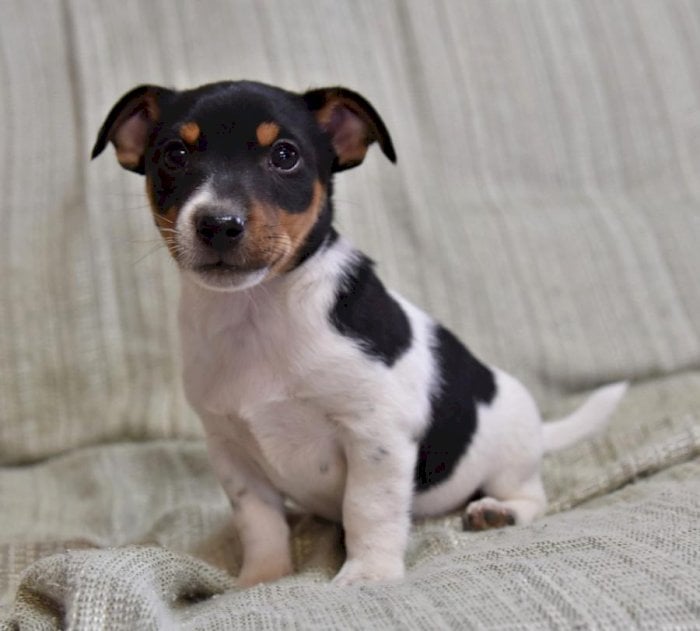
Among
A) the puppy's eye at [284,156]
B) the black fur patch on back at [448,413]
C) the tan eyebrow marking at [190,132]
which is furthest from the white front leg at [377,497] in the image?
the tan eyebrow marking at [190,132]

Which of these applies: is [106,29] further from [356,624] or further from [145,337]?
[356,624]

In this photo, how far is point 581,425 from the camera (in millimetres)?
2621

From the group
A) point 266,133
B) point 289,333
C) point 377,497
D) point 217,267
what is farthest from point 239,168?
point 377,497

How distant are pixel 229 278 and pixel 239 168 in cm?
21

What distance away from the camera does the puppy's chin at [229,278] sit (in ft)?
5.85

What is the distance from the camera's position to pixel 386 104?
3188mm

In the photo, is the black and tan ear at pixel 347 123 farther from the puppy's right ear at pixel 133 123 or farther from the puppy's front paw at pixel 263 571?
the puppy's front paw at pixel 263 571

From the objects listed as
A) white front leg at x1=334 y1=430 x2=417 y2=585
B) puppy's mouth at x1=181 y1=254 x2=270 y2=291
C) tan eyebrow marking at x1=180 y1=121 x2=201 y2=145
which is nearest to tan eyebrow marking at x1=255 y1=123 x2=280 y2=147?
tan eyebrow marking at x1=180 y1=121 x2=201 y2=145

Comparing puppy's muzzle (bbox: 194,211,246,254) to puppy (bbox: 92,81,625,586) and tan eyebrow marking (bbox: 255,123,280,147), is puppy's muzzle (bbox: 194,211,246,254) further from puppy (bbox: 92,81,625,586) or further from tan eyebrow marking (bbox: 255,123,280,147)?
tan eyebrow marking (bbox: 255,123,280,147)

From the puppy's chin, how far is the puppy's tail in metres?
1.14

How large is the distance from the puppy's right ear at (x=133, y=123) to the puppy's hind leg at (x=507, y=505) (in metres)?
1.07

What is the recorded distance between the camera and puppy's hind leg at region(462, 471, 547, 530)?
2.14 meters

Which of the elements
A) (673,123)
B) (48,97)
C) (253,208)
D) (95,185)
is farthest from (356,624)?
(673,123)

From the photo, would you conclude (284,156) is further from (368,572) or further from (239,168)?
(368,572)
